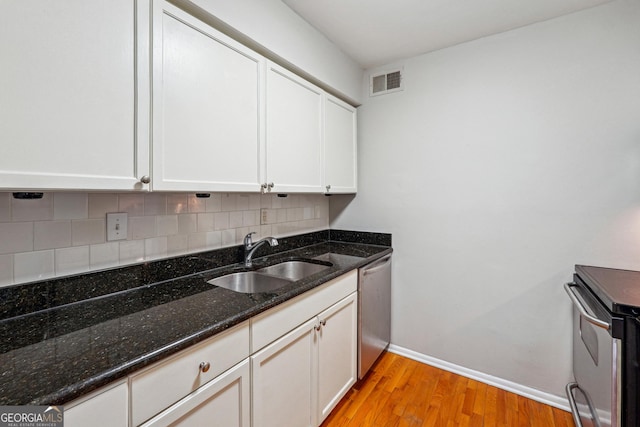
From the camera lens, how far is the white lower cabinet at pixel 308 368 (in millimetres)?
1203

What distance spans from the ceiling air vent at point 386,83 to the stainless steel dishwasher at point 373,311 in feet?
4.48

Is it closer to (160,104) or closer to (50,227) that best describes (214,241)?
(50,227)

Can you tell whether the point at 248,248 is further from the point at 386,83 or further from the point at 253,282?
the point at 386,83

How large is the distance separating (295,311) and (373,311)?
910 mm

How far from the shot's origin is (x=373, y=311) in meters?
2.08

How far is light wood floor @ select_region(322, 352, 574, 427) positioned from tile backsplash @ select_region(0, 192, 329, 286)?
4.16 ft

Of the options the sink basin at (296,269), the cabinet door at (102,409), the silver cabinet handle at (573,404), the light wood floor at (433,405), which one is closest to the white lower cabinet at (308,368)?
the light wood floor at (433,405)

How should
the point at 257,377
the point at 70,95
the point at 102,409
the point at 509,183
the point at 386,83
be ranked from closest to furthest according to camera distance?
the point at 102,409 < the point at 70,95 < the point at 257,377 < the point at 509,183 < the point at 386,83

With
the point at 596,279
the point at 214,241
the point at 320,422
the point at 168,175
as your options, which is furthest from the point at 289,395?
the point at 596,279

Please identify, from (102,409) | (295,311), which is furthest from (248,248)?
(102,409)

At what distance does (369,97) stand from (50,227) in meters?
2.25

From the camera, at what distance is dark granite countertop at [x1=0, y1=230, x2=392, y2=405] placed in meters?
0.70

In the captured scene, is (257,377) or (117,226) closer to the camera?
(257,377)

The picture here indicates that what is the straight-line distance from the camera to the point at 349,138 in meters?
2.40
